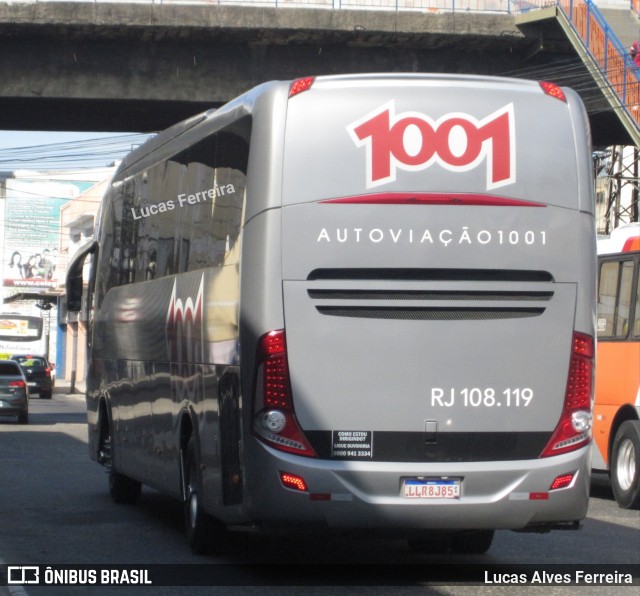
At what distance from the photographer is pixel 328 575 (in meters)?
9.92

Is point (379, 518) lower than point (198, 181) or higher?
lower

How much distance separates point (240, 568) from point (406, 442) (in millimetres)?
1976

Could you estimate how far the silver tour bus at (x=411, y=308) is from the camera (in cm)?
894

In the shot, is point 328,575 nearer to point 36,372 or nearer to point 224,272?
point 224,272

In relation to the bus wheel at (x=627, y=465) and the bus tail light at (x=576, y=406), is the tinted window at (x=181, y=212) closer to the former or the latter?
the bus tail light at (x=576, y=406)

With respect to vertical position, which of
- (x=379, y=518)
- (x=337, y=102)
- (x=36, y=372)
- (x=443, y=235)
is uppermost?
(x=337, y=102)

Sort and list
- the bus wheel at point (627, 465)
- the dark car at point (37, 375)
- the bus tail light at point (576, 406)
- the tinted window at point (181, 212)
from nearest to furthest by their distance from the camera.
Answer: the bus tail light at point (576, 406), the tinted window at point (181, 212), the bus wheel at point (627, 465), the dark car at point (37, 375)

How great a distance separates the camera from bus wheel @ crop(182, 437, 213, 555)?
1062cm

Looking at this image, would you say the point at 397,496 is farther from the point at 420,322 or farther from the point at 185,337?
the point at 185,337

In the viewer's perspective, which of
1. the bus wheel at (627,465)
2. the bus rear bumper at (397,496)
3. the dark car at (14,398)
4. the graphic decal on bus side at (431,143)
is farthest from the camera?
the dark car at (14,398)

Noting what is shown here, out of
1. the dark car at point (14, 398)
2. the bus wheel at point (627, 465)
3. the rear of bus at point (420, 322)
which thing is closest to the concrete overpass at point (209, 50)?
the dark car at point (14, 398)

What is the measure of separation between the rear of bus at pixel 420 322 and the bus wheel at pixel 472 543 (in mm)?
1571

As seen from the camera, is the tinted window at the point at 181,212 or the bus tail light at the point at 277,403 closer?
the bus tail light at the point at 277,403

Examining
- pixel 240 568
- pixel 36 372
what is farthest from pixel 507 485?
pixel 36 372
